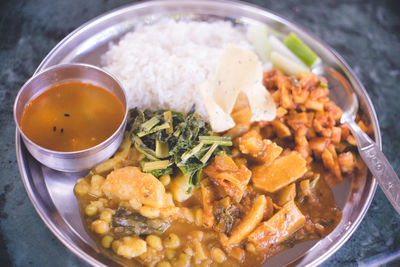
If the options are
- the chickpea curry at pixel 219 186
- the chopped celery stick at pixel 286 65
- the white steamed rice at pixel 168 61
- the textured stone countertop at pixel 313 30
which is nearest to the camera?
the chickpea curry at pixel 219 186

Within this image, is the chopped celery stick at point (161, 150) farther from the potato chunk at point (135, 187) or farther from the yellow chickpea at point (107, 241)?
the yellow chickpea at point (107, 241)

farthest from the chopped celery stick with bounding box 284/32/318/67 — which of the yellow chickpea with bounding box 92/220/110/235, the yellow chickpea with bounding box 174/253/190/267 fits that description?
the yellow chickpea with bounding box 92/220/110/235

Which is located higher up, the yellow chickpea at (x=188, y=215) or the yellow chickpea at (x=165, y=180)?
the yellow chickpea at (x=165, y=180)

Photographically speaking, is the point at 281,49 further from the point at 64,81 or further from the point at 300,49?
the point at 64,81

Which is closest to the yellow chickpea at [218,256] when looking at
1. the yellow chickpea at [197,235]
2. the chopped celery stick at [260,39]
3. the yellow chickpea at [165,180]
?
the yellow chickpea at [197,235]

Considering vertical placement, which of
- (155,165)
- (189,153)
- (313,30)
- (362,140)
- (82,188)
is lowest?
(82,188)

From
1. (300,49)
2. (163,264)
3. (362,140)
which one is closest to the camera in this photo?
(163,264)

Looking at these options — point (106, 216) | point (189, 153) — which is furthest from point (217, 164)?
point (106, 216)
